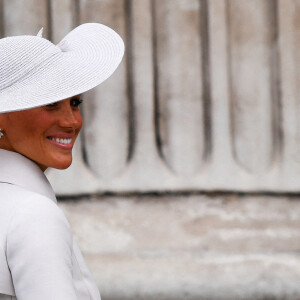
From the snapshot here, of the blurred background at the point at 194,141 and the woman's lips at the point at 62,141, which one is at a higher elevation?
the woman's lips at the point at 62,141

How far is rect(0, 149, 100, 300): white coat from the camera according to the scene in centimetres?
114

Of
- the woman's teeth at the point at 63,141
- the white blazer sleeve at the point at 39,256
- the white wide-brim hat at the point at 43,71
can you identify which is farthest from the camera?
the woman's teeth at the point at 63,141

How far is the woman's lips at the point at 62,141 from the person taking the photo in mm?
1362

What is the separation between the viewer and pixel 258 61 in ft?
9.49

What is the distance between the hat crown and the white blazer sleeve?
0.24 m

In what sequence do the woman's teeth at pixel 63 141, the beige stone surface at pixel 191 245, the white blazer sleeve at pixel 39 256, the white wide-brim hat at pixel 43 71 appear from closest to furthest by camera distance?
the white blazer sleeve at pixel 39 256 → the white wide-brim hat at pixel 43 71 → the woman's teeth at pixel 63 141 → the beige stone surface at pixel 191 245

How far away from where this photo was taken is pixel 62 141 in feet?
4.49

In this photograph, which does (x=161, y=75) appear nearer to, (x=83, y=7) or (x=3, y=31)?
(x=83, y=7)

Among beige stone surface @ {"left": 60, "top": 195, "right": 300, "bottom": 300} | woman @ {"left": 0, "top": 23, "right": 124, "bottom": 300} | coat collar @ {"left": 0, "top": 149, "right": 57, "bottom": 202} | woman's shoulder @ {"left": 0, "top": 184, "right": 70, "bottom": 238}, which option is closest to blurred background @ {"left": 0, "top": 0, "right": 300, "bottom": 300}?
beige stone surface @ {"left": 60, "top": 195, "right": 300, "bottom": 300}

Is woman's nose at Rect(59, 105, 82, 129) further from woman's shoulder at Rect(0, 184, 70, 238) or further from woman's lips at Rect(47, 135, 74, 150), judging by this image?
woman's shoulder at Rect(0, 184, 70, 238)

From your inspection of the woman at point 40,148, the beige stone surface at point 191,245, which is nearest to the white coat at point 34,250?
the woman at point 40,148

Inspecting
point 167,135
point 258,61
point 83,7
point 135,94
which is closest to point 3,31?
point 83,7

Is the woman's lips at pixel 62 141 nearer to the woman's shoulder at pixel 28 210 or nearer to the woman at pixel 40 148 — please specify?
the woman at pixel 40 148

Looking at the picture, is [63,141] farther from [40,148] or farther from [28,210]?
[28,210]
